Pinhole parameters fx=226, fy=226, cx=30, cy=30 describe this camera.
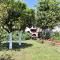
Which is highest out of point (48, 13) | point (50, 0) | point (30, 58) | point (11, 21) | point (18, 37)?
point (50, 0)

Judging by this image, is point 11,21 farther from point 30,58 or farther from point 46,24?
point 46,24


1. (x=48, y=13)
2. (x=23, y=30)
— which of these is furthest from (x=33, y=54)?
(x=48, y=13)

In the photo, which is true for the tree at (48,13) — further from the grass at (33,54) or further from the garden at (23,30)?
the grass at (33,54)

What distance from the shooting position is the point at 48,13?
119 ft

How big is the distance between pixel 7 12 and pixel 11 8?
61 cm

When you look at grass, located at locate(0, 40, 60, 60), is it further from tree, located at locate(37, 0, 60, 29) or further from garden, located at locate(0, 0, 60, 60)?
tree, located at locate(37, 0, 60, 29)

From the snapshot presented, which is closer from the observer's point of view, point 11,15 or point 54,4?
point 11,15

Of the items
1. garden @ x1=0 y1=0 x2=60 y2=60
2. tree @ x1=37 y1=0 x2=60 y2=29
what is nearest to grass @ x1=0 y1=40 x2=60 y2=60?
garden @ x1=0 y1=0 x2=60 y2=60

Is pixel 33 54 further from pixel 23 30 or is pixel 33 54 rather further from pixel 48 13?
pixel 48 13

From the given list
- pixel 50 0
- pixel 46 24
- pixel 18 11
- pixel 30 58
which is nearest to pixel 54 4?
pixel 50 0

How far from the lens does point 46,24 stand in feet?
121

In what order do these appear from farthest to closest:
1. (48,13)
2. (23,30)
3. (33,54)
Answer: (48,13), (23,30), (33,54)

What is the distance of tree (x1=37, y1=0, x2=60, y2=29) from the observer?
36531 mm

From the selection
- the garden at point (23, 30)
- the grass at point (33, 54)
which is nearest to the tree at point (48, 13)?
the garden at point (23, 30)
